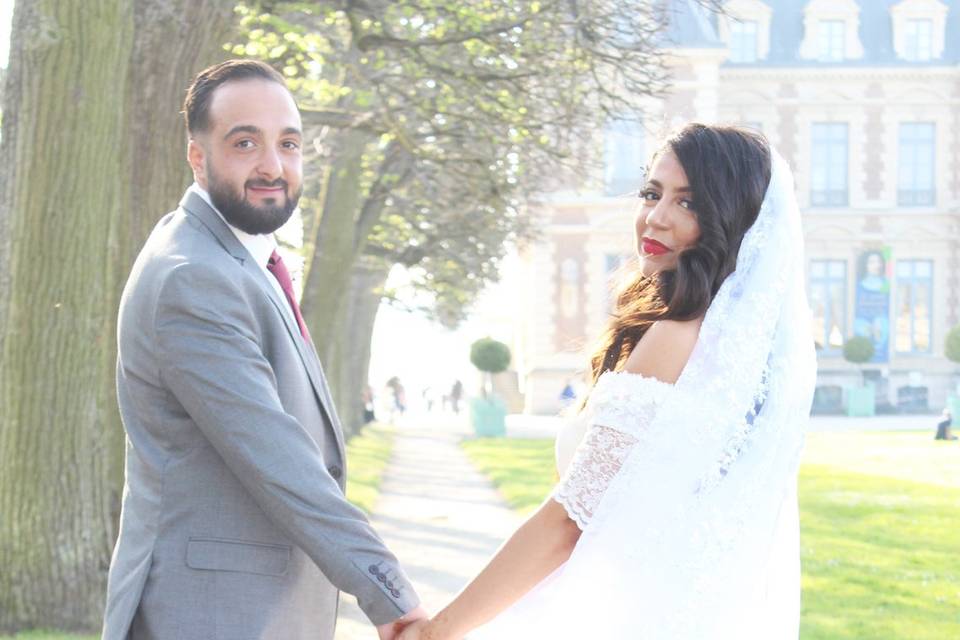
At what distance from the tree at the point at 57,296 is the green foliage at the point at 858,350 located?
4161 centimetres

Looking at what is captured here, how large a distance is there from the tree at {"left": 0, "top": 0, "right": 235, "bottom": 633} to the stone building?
40268 millimetres

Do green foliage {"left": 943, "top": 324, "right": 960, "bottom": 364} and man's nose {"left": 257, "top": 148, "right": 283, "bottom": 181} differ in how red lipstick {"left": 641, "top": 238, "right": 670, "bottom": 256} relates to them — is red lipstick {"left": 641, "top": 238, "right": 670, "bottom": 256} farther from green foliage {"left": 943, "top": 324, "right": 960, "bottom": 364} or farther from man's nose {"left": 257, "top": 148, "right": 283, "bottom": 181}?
green foliage {"left": 943, "top": 324, "right": 960, "bottom": 364}

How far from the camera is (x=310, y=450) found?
3.23 m

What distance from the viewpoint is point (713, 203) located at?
11.9ft

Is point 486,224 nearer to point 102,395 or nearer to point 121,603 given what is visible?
point 102,395

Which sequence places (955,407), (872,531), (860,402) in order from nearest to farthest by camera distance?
(872,531)
(955,407)
(860,402)

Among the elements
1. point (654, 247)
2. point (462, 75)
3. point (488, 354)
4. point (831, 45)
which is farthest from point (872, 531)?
point (831, 45)

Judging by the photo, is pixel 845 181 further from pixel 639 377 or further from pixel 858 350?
pixel 639 377

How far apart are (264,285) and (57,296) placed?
14.3 feet

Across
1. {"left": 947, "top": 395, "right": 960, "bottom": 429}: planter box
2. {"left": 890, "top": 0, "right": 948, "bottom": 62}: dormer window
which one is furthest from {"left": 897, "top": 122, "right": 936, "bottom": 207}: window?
{"left": 947, "top": 395, "right": 960, "bottom": 429}: planter box

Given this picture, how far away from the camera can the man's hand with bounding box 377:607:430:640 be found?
3398 millimetres

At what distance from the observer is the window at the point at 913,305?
1938 inches

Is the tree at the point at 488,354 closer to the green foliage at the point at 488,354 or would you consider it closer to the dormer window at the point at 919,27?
the green foliage at the point at 488,354

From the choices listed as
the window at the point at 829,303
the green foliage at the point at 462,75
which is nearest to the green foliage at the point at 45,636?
the green foliage at the point at 462,75
